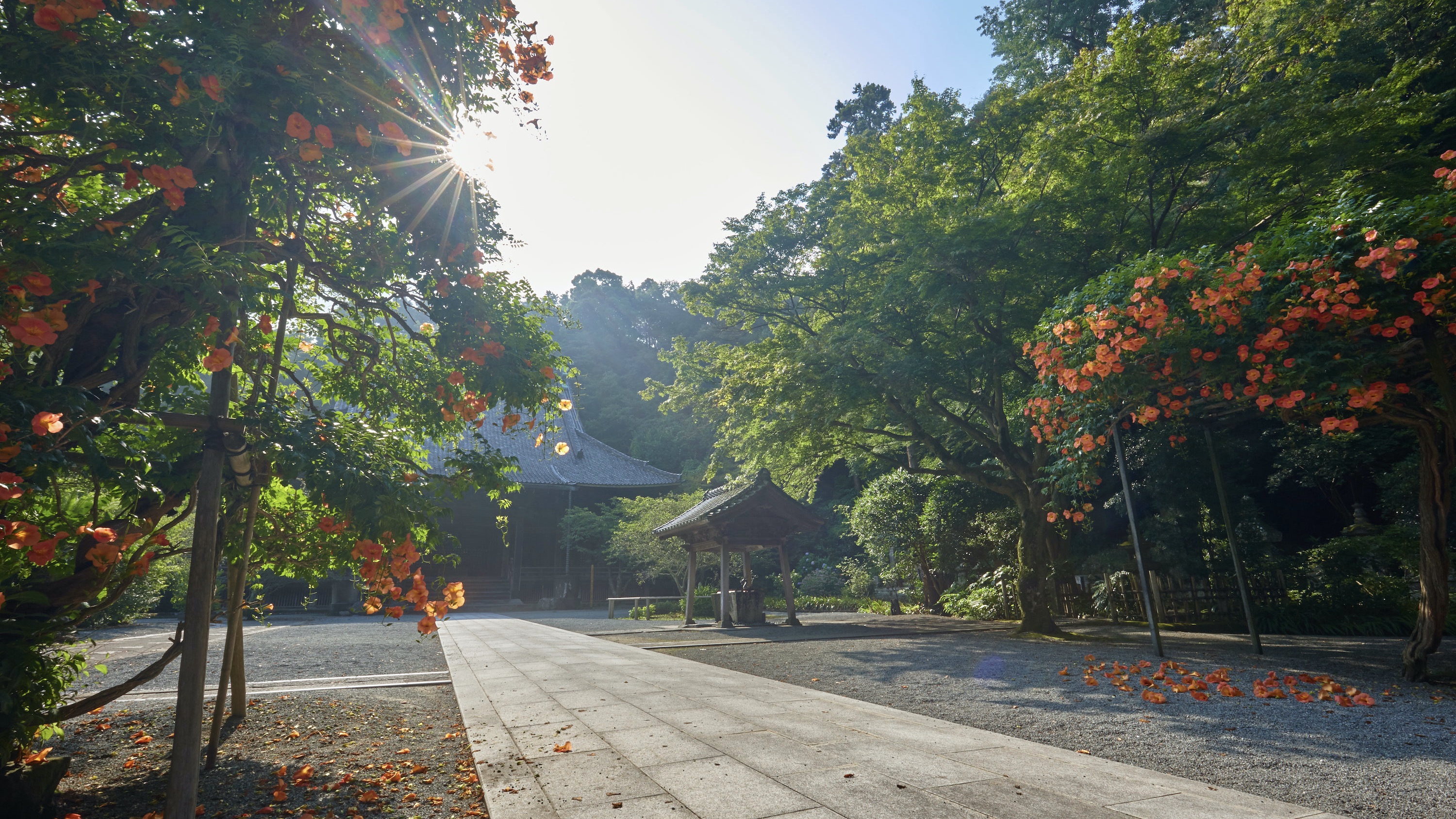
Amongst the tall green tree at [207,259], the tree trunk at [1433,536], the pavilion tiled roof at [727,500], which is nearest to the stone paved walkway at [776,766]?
the tall green tree at [207,259]

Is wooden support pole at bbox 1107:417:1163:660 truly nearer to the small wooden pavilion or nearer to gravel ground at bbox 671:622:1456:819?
gravel ground at bbox 671:622:1456:819

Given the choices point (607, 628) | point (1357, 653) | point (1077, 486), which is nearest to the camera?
point (1077, 486)

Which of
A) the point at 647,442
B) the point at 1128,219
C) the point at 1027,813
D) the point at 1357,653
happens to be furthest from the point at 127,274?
the point at 647,442

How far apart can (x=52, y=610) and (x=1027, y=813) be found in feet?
14.0

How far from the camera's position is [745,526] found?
13898 mm

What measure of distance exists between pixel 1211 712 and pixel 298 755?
6.27 metres

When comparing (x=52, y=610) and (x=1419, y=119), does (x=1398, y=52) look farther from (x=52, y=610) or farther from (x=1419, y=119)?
(x=52, y=610)

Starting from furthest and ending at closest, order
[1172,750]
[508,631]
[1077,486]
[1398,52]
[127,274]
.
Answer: [508,631] < [1398,52] < [1077,486] < [1172,750] < [127,274]

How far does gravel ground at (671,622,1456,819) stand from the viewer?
3314 millimetres

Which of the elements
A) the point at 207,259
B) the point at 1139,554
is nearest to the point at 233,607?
the point at 207,259

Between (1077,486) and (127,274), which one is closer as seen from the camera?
(127,274)

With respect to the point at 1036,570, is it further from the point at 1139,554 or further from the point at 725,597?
the point at 725,597

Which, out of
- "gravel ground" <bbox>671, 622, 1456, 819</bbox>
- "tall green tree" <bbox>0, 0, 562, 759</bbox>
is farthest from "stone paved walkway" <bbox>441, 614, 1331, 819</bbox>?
"tall green tree" <bbox>0, 0, 562, 759</bbox>

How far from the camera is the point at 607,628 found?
13992mm
